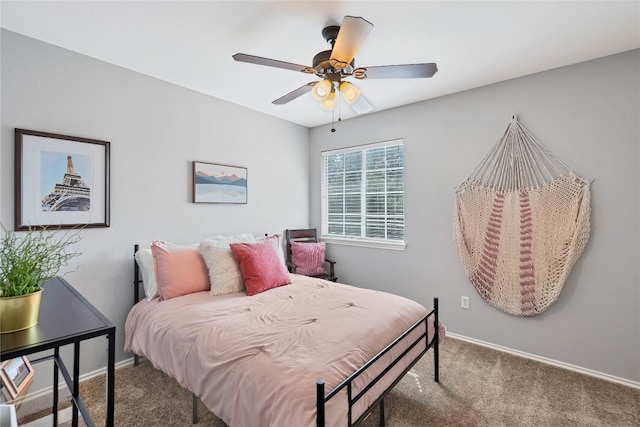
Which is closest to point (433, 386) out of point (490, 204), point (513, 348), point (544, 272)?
point (513, 348)

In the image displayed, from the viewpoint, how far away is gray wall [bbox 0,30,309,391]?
6.93ft

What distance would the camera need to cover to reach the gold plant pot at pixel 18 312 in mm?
995

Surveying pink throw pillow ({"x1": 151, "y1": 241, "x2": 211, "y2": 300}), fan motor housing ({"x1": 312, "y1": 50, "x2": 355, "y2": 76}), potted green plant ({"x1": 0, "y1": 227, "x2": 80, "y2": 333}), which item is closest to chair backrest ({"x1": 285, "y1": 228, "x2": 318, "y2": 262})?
pink throw pillow ({"x1": 151, "y1": 241, "x2": 211, "y2": 300})

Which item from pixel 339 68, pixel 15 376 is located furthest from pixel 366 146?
pixel 15 376

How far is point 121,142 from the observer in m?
2.56

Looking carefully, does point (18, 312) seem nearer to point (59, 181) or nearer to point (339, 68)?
point (59, 181)

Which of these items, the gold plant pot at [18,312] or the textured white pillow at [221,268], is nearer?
the gold plant pot at [18,312]

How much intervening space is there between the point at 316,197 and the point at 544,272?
2819mm

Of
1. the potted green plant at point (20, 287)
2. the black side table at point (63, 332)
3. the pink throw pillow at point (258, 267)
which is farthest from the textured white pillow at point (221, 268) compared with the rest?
the potted green plant at point (20, 287)

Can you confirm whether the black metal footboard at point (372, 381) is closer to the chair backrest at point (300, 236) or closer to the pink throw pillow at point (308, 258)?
the pink throw pillow at point (308, 258)

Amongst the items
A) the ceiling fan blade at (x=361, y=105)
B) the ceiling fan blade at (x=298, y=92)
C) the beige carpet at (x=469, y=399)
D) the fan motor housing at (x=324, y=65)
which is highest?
the fan motor housing at (x=324, y=65)

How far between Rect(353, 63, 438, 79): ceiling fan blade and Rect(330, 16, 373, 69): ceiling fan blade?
0.17 metres

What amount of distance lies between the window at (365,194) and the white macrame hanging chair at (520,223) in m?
0.79

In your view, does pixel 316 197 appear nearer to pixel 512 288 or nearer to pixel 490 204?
pixel 490 204
